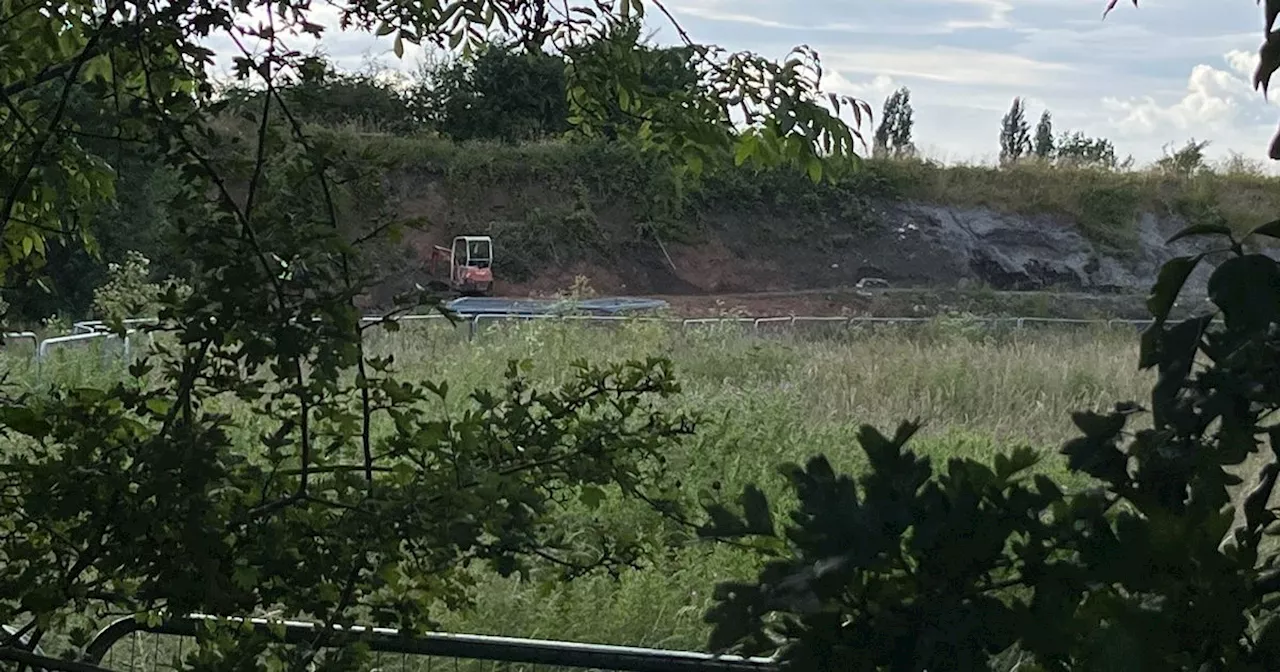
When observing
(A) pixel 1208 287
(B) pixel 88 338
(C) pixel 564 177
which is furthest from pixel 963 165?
(A) pixel 1208 287

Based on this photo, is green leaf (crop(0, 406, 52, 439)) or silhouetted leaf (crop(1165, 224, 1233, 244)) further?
green leaf (crop(0, 406, 52, 439))

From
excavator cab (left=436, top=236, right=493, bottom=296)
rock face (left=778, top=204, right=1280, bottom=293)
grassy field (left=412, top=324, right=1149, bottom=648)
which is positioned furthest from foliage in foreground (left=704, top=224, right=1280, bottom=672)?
rock face (left=778, top=204, right=1280, bottom=293)

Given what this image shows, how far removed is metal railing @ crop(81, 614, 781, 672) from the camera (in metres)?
1.08

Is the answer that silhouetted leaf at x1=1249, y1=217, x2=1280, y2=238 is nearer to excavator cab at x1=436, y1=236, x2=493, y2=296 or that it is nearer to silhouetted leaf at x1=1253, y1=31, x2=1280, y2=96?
silhouetted leaf at x1=1253, y1=31, x2=1280, y2=96

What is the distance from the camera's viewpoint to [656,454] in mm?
1155

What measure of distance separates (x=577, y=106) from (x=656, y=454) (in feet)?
1.97

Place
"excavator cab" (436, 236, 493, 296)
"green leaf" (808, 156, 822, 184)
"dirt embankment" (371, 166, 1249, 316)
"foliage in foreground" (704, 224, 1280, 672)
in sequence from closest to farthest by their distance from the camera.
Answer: "foliage in foreground" (704, 224, 1280, 672), "green leaf" (808, 156, 822, 184), "excavator cab" (436, 236, 493, 296), "dirt embankment" (371, 166, 1249, 316)

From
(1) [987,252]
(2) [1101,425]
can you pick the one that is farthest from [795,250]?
(2) [1101,425]

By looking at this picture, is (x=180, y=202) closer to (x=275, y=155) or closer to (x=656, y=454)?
(x=275, y=155)

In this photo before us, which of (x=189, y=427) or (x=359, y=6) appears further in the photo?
(x=359, y=6)

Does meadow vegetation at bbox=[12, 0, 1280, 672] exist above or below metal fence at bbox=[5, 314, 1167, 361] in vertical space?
above

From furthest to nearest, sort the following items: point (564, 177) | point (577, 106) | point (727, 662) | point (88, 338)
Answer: point (564, 177)
point (88, 338)
point (577, 106)
point (727, 662)

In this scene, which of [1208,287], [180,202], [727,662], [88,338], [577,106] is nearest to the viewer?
[1208,287]

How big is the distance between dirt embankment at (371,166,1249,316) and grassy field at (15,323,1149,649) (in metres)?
7.28
